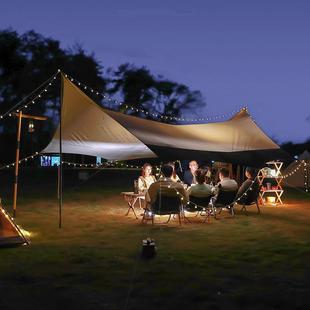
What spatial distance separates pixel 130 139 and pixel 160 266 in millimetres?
3782

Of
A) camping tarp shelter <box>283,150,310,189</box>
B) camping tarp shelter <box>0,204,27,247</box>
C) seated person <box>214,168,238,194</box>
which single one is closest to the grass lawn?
camping tarp shelter <box>0,204,27,247</box>

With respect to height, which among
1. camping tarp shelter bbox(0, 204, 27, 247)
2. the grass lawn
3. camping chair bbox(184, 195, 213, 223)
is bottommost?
the grass lawn

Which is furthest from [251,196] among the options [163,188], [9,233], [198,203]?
[9,233]

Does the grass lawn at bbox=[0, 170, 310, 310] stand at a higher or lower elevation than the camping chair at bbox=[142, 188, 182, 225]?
lower

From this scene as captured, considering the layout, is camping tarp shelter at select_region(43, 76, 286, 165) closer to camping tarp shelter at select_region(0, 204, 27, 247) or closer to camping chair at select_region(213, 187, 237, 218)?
camping chair at select_region(213, 187, 237, 218)

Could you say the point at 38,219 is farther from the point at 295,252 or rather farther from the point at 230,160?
the point at 295,252

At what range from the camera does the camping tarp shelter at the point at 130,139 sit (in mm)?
8391

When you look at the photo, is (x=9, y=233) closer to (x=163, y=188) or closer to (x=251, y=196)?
(x=163, y=188)

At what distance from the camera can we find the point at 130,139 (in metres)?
8.92

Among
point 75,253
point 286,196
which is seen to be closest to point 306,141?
point 286,196

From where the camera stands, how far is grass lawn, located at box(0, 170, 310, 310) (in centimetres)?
425

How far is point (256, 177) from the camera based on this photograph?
10.2 metres

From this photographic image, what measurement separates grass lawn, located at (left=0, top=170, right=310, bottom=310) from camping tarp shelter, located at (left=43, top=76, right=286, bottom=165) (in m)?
1.20

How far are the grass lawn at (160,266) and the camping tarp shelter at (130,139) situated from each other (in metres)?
1.20
